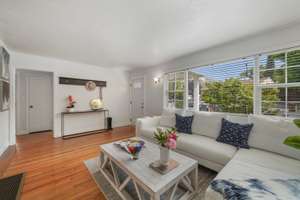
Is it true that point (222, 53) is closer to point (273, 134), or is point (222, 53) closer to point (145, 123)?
point (273, 134)

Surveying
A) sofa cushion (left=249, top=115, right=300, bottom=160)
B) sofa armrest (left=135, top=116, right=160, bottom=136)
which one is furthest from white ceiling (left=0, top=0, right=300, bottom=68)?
sofa armrest (left=135, top=116, right=160, bottom=136)

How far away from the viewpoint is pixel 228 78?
2799 mm

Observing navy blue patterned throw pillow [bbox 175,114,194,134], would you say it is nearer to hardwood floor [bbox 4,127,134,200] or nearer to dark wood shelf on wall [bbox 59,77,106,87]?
hardwood floor [bbox 4,127,134,200]

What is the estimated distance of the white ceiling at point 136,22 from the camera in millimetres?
1585

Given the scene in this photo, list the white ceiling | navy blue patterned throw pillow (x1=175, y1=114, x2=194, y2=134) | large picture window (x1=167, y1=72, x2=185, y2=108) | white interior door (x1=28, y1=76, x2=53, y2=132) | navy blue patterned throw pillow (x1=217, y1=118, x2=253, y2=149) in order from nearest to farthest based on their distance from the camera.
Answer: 1. the white ceiling
2. navy blue patterned throw pillow (x1=217, y1=118, x2=253, y2=149)
3. navy blue patterned throw pillow (x1=175, y1=114, x2=194, y2=134)
4. large picture window (x1=167, y1=72, x2=185, y2=108)
5. white interior door (x1=28, y1=76, x2=53, y2=132)

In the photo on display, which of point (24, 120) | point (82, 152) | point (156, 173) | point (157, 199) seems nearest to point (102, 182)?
point (156, 173)

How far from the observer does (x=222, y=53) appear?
2.78 m

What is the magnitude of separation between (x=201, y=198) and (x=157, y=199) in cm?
75

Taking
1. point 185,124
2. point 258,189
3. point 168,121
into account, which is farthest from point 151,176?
point 168,121

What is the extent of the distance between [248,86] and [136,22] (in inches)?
92.3

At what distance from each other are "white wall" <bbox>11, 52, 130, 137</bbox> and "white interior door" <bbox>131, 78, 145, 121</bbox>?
11.7 inches

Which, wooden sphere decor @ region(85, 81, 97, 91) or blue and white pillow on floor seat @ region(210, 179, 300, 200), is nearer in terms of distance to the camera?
blue and white pillow on floor seat @ region(210, 179, 300, 200)

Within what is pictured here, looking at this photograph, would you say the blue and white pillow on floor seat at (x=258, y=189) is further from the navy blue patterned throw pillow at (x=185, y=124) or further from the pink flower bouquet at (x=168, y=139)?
the navy blue patterned throw pillow at (x=185, y=124)

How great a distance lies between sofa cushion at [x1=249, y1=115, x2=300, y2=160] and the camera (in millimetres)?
1702
